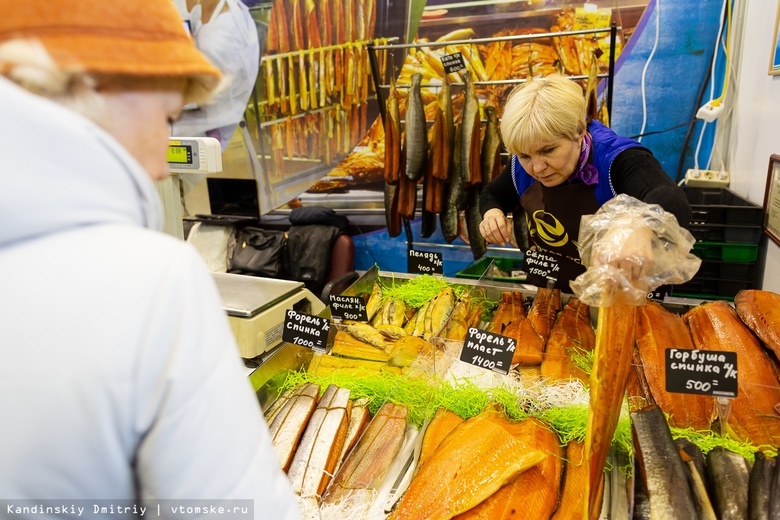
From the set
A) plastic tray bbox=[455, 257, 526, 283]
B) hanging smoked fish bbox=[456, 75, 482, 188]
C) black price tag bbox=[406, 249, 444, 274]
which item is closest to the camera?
black price tag bbox=[406, 249, 444, 274]

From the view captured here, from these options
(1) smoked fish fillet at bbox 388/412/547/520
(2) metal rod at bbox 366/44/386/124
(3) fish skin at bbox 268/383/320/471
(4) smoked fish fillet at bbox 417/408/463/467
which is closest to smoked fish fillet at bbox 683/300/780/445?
(1) smoked fish fillet at bbox 388/412/547/520

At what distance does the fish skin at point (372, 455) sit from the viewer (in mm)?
1573

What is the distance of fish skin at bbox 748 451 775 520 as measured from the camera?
1244mm

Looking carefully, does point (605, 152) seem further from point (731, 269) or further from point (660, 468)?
point (731, 269)

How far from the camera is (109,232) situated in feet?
2.07

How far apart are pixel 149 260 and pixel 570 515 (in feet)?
4.32

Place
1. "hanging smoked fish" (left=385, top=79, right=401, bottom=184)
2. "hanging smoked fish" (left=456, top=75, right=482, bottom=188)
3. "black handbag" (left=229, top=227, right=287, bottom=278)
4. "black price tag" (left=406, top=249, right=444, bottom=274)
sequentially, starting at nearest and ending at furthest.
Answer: "black price tag" (left=406, top=249, right=444, bottom=274) < "hanging smoked fish" (left=456, top=75, right=482, bottom=188) < "hanging smoked fish" (left=385, top=79, right=401, bottom=184) < "black handbag" (left=229, top=227, right=287, bottom=278)

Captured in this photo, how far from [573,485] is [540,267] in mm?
1297

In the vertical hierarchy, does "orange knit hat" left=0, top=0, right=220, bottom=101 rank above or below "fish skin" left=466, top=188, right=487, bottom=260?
above

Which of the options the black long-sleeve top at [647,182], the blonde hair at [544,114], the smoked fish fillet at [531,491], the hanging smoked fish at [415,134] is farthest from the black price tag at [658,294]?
the hanging smoked fish at [415,134]

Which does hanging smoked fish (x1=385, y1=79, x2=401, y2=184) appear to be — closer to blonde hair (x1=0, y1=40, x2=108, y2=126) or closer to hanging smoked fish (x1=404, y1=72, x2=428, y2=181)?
hanging smoked fish (x1=404, y1=72, x2=428, y2=181)

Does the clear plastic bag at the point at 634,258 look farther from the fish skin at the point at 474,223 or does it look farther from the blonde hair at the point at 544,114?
the fish skin at the point at 474,223

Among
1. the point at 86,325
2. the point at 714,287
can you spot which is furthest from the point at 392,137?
the point at 86,325

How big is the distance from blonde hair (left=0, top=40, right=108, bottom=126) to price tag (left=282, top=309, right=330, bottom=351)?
1637 mm
